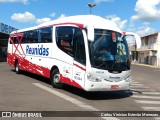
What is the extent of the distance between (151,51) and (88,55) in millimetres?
67013

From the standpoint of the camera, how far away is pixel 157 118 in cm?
952

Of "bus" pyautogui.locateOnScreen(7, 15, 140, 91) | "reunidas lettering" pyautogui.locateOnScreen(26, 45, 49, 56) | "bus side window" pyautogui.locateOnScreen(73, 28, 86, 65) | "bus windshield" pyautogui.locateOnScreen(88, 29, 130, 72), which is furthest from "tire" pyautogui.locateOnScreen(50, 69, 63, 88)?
"bus windshield" pyautogui.locateOnScreen(88, 29, 130, 72)

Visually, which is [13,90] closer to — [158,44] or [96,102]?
[96,102]

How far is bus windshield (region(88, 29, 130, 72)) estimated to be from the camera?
12.2m

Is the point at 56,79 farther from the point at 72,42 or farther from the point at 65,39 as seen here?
the point at 72,42

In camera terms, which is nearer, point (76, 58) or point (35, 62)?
point (76, 58)

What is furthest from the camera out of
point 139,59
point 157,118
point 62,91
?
point 139,59

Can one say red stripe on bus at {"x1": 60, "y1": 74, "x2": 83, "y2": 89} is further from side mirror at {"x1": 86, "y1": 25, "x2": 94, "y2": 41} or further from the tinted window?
side mirror at {"x1": 86, "y1": 25, "x2": 94, "y2": 41}

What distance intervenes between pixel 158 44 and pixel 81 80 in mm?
66783

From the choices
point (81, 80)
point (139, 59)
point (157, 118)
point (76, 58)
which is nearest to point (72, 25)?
point (76, 58)

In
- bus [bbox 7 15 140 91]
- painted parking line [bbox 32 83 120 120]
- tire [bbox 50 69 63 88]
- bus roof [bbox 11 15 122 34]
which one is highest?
bus roof [bbox 11 15 122 34]

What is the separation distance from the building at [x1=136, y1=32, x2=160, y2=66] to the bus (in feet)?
204

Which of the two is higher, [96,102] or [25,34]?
[25,34]

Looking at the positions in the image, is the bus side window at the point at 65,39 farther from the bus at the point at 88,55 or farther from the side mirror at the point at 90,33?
the side mirror at the point at 90,33
